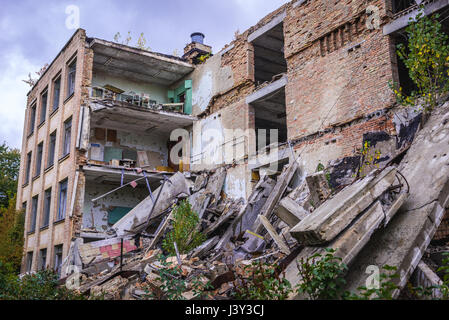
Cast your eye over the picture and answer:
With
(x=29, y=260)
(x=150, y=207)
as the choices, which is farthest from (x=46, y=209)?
(x=150, y=207)

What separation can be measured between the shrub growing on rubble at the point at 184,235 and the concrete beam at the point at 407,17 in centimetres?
793

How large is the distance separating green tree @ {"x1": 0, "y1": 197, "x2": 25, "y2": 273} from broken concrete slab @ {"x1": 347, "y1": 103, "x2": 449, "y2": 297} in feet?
64.7

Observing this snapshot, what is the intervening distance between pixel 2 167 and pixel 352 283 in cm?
3075

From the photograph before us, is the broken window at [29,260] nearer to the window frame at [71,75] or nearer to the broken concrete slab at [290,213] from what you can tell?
the window frame at [71,75]

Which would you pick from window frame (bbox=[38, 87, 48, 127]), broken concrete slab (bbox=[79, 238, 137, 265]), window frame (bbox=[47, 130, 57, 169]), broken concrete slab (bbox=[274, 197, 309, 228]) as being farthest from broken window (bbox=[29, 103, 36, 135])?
broken concrete slab (bbox=[274, 197, 309, 228])

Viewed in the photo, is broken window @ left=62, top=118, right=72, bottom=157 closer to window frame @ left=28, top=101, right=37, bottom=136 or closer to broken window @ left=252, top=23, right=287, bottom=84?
window frame @ left=28, top=101, right=37, bottom=136

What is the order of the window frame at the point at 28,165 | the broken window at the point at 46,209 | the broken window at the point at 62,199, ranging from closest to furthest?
1. the broken window at the point at 62,199
2. the broken window at the point at 46,209
3. the window frame at the point at 28,165

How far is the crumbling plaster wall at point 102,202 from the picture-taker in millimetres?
19969

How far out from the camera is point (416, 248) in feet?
18.9

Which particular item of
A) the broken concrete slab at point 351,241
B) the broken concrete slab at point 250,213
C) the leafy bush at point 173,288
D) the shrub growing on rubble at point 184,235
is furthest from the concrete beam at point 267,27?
the broken concrete slab at point 351,241

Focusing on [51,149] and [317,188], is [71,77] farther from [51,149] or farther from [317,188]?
[317,188]

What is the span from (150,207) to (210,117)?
507 centimetres
